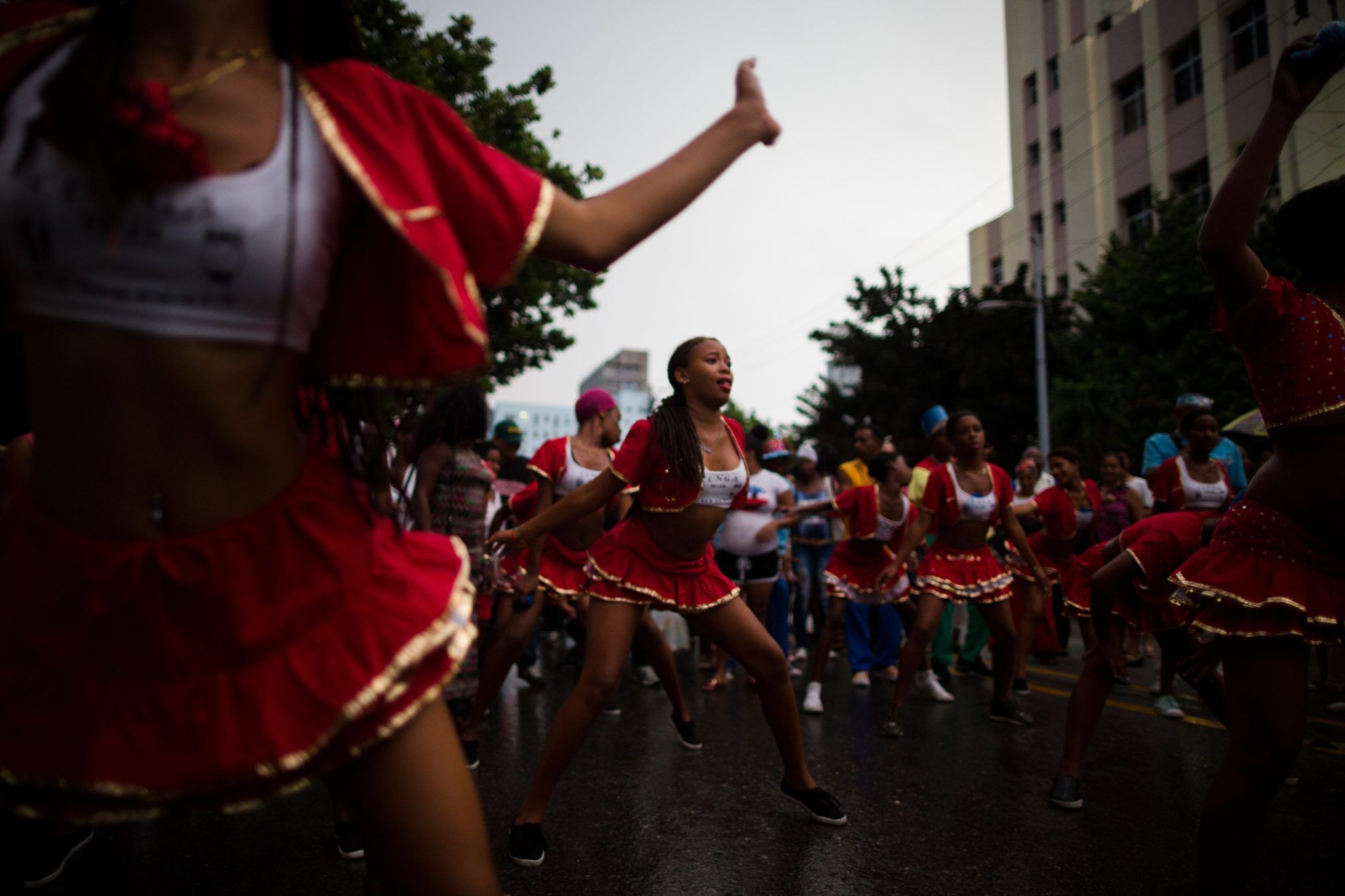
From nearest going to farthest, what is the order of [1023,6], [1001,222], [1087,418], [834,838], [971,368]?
[834,838] < [1087,418] < [971,368] < [1023,6] < [1001,222]

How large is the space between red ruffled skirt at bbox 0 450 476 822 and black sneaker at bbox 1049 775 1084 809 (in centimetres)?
369

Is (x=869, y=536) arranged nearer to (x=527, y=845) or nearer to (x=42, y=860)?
(x=527, y=845)

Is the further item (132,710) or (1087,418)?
(1087,418)

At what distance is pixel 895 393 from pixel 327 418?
23.1 meters

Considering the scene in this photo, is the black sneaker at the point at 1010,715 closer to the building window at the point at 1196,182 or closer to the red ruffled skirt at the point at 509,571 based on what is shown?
the red ruffled skirt at the point at 509,571

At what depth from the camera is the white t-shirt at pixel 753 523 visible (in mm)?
Answer: 7246

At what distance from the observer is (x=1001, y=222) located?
32438 millimetres

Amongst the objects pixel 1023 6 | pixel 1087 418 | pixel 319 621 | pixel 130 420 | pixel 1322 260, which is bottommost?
pixel 319 621

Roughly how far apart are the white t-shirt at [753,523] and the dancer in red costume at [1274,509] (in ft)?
15.6

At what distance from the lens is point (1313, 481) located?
7.91 ft

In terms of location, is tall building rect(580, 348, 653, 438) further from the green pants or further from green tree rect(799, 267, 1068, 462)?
the green pants

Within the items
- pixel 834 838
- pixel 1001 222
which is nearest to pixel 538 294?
pixel 834 838

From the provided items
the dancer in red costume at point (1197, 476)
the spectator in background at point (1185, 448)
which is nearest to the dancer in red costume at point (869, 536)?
the dancer in red costume at point (1197, 476)

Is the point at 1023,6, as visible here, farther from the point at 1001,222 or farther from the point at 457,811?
the point at 457,811
